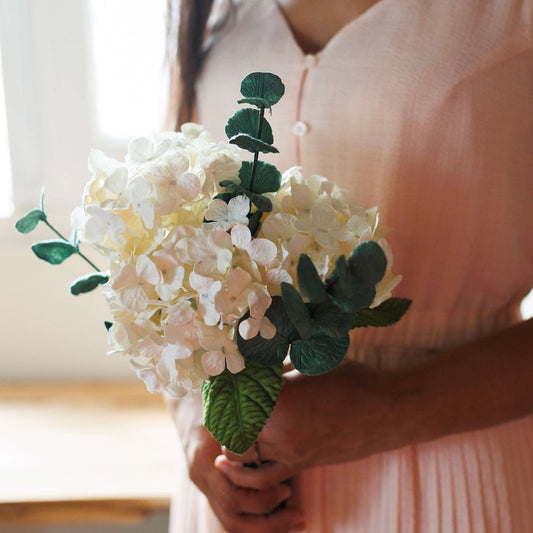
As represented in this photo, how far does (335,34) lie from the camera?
0.77m

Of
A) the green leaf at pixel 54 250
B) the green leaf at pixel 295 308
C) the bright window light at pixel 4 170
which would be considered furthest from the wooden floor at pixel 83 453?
the green leaf at pixel 295 308

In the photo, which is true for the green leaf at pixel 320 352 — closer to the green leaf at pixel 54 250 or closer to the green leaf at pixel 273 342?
the green leaf at pixel 273 342

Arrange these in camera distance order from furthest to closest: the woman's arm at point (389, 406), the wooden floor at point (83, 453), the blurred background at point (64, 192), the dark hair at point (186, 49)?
the blurred background at point (64, 192) < the wooden floor at point (83, 453) < the dark hair at point (186, 49) < the woman's arm at point (389, 406)

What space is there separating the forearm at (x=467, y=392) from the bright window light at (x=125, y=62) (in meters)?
0.98

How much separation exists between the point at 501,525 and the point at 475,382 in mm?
164

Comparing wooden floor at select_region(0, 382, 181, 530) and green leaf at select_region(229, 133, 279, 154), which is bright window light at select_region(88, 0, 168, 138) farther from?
green leaf at select_region(229, 133, 279, 154)

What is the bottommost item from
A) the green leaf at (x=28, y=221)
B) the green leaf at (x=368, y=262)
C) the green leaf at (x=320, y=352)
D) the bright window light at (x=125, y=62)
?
the green leaf at (x=320, y=352)

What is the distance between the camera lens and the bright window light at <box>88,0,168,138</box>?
1451 mm

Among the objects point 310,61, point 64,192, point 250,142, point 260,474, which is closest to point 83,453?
point 64,192

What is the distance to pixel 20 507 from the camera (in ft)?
3.85

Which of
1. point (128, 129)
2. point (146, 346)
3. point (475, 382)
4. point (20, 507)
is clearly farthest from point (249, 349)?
point (128, 129)

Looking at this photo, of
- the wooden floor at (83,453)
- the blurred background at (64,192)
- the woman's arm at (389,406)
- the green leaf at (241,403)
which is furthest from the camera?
the blurred background at (64,192)

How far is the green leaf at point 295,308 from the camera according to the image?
43cm

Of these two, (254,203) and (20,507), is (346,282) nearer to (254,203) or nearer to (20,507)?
(254,203)
